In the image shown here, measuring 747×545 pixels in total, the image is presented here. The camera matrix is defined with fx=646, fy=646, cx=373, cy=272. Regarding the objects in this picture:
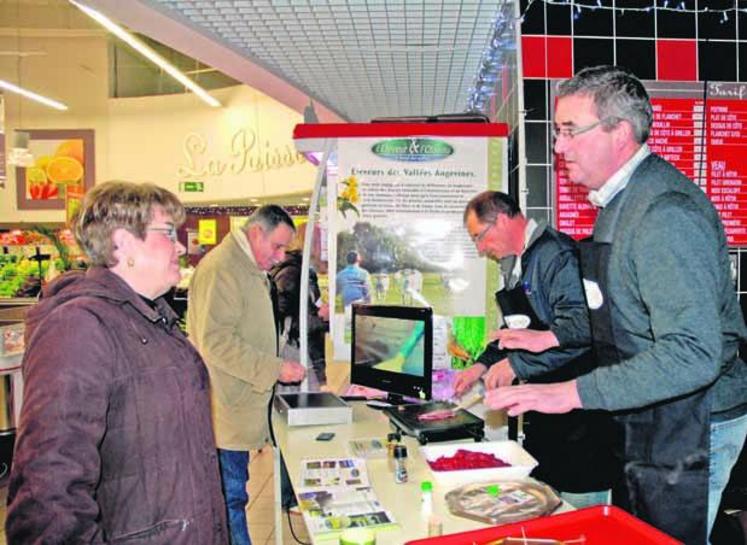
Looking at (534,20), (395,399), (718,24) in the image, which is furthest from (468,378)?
(718,24)

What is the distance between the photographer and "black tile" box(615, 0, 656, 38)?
285 centimetres

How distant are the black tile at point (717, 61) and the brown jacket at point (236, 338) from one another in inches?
88.6

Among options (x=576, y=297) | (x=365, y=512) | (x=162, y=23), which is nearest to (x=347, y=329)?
(x=576, y=297)

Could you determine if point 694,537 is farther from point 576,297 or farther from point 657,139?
point 657,139

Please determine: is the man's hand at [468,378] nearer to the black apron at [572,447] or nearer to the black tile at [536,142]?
the black apron at [572,447]

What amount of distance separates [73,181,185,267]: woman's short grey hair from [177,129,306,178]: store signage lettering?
9.79 m

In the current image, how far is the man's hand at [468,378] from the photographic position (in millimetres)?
2787

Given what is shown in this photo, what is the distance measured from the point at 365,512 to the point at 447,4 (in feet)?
7.21

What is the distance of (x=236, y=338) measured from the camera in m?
2.96

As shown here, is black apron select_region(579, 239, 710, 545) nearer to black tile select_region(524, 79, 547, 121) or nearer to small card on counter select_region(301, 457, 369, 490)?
small card on counter select_region(301, 457, 369, 490)

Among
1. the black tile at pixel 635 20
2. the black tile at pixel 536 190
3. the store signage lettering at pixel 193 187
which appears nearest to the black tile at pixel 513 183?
the black tile at pixel 536 190

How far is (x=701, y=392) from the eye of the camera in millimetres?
1438

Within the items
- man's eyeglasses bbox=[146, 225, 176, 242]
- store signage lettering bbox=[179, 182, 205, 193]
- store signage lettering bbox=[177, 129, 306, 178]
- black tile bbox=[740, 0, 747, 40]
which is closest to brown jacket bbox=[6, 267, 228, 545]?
man's eyeglasses bbox=[146, 225, 176, 242]

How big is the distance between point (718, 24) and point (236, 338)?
2586mm
